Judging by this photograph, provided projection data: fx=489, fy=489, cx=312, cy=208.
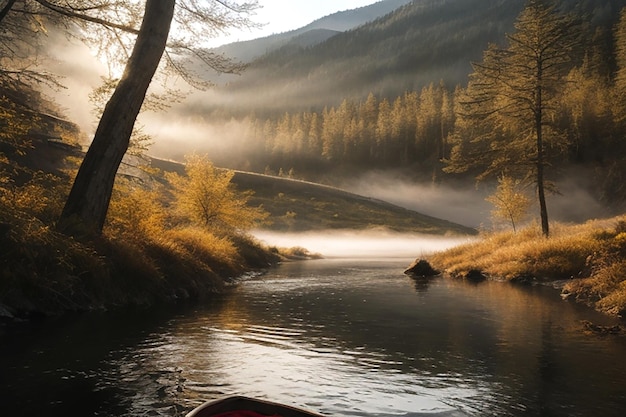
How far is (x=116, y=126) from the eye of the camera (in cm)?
1280

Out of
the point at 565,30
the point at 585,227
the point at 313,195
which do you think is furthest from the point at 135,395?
the point at 313,195

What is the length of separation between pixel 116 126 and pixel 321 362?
329 inches

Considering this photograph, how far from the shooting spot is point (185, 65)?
48.6 ft

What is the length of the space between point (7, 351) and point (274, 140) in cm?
15930

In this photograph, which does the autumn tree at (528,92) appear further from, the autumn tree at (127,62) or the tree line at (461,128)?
the autumn tree at (127,62)

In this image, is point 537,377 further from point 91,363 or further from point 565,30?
point 565,30

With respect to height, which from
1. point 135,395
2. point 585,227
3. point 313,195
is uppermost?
point 313,195

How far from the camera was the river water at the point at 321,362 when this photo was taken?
631 cm

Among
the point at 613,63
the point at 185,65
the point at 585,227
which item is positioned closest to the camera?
the point at 185,65

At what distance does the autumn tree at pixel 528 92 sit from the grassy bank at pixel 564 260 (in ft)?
11.7

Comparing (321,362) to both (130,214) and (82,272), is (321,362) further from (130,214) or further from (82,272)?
(130,214)

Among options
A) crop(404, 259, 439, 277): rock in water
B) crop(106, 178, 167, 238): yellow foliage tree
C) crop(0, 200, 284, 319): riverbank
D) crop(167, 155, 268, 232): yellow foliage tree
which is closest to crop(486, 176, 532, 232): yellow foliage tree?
crop(404, 259, 439, 277): rock in water

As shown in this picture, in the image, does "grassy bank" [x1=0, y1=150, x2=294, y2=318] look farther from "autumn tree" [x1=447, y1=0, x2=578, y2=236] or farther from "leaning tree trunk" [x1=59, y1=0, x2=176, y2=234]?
"autumn tree" [x1=447, y1=0, x2=578, y2=236]

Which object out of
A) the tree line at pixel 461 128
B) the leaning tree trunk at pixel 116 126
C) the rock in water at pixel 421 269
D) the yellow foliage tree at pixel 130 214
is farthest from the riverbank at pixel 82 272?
the tree line at pixel 461 128
